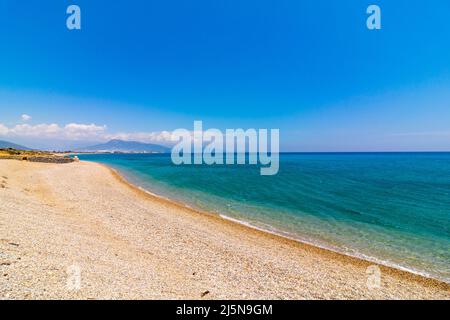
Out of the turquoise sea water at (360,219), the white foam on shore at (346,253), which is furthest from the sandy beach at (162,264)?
the turquoise sea water at (360,219)

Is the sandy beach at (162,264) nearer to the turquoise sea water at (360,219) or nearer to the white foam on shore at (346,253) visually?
the white foam on shore at (346,253)

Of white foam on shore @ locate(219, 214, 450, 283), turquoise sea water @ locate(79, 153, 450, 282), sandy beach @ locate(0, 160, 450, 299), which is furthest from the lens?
turquoise sea water @ locate(79, 153, 450, 282)

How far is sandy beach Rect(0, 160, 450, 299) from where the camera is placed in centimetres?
645

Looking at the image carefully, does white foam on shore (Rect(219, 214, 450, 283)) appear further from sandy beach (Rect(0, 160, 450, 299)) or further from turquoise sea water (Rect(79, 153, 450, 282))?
sandy beach (Rect(0, 160, 450, 299))

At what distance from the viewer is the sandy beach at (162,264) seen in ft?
21.2

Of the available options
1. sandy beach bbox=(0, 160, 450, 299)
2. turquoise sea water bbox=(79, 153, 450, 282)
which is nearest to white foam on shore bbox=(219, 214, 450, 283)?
turquoise sea water bbox=(79, 153, 450, 282)

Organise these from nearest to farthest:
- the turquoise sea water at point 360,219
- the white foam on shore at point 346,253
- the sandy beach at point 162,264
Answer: the sandy beach at point 162,264, the white foam on shore at point 346,253, the turquoise sea water at point 360,219

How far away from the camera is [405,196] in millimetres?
27719

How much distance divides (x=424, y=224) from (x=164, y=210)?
21.4 metres

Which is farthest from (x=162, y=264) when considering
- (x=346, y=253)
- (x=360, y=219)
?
(x=360, y=219)

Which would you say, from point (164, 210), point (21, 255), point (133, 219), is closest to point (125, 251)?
point (21, 255)

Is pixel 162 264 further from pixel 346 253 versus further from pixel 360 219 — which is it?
pixel 360 219

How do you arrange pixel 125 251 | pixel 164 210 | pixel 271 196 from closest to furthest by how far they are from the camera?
pixel 125 251 → pixel 164 210 → pixel 271 196
